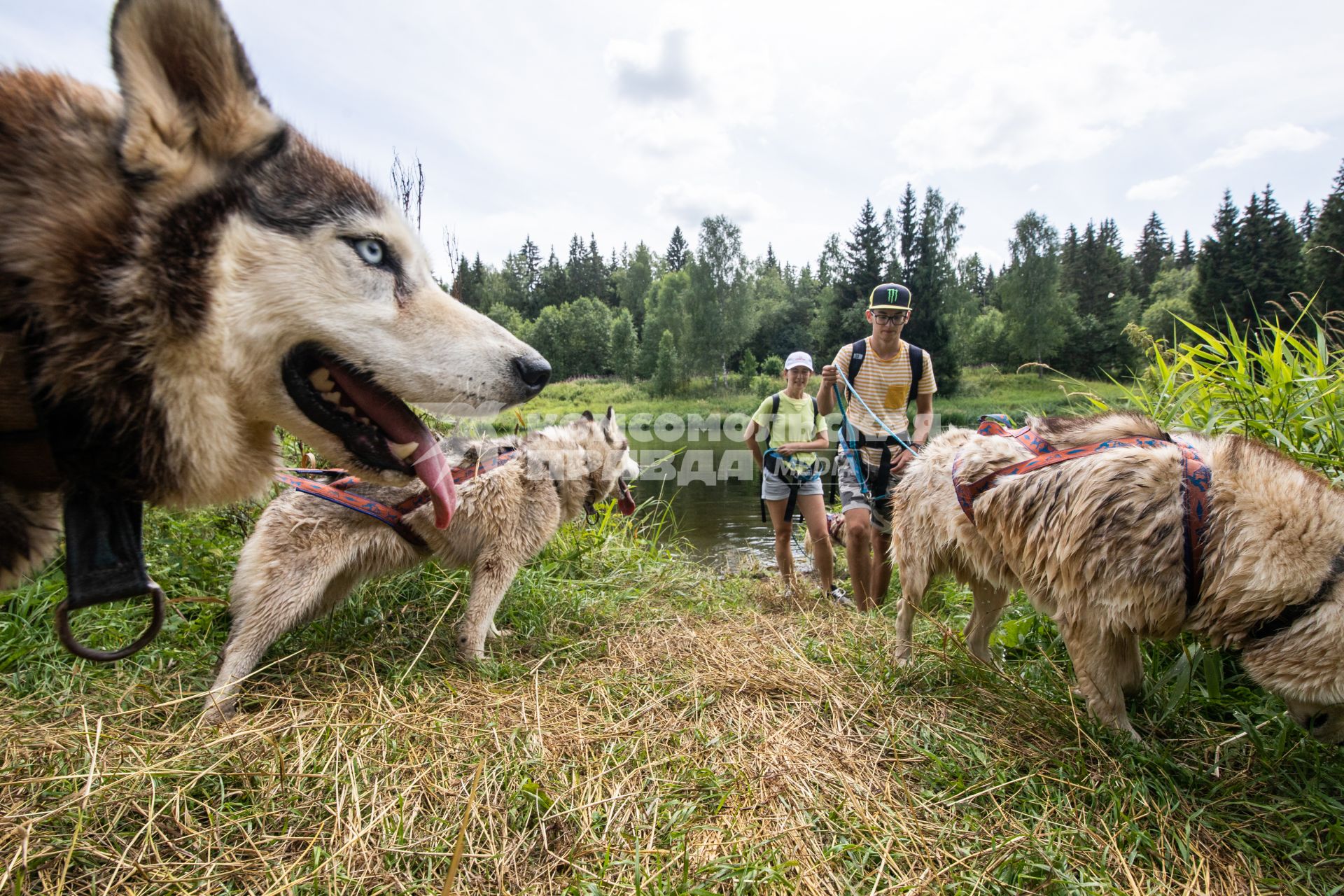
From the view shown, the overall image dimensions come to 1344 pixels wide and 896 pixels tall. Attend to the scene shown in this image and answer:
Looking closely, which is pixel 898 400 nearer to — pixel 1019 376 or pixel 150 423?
pixel 150 423

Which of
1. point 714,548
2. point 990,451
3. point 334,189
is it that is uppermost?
point 334,189

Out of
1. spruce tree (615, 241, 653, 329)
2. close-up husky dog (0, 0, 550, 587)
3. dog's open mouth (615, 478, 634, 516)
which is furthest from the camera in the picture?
spruce tree (615, 241, 653, 329)

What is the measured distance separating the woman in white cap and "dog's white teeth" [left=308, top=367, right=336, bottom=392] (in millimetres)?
4878

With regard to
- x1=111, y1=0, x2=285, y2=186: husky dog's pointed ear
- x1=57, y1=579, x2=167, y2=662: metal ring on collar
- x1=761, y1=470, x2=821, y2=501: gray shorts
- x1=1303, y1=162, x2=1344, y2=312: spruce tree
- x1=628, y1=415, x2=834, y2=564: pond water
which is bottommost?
x1=628, y1=415, x2=834, y2=564: pond water

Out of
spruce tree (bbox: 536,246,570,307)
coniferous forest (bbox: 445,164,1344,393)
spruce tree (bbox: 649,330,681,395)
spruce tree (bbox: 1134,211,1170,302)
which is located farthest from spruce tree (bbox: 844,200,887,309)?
spruce tree (bbox: 1134,211,1170,302)

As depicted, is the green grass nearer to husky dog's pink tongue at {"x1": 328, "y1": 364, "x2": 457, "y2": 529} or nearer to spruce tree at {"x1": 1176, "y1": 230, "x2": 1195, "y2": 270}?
husky dog's pink tongue at {"x1": 328, "y1": 364, "x2": 457, "y2": 529}

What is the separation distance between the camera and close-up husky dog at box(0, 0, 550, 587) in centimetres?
92

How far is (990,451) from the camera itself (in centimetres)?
283

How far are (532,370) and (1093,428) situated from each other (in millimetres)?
2613

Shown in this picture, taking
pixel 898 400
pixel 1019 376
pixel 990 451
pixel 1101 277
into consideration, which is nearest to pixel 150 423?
pixel 990 451

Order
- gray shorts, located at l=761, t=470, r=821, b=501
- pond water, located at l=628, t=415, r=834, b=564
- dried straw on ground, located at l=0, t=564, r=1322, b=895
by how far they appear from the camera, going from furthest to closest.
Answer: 1. pond water, located at l=628, t=415, r=834, b=564
2. gray shorts, located at l=761, t=470, r=821, b=501
3. dried straw on ground, located at l=0, t=564, r=1322, b=895

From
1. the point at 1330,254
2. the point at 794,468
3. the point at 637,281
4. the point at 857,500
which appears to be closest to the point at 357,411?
the point at 857,500

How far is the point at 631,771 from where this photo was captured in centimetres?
219

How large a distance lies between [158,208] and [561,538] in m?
4.47
